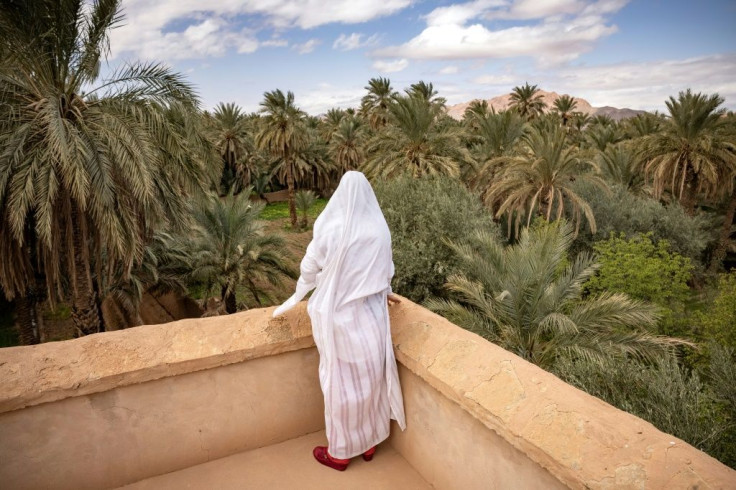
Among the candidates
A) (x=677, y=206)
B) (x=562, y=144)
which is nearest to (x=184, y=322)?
(x=562, y=144)

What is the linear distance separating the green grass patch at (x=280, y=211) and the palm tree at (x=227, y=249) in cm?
2082

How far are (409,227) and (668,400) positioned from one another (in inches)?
352

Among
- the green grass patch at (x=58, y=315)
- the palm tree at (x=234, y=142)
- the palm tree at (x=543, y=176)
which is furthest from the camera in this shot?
the palm tree at (x=234, y=142)

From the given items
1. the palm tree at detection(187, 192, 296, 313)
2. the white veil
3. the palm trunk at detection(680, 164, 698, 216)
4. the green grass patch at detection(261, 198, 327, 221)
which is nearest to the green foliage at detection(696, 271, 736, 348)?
the white veil

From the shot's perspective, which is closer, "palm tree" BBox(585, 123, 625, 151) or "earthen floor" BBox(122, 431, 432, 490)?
"earthen floor" BBox(122, 431, 432, 490)

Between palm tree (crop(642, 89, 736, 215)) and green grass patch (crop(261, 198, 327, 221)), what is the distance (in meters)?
22.3

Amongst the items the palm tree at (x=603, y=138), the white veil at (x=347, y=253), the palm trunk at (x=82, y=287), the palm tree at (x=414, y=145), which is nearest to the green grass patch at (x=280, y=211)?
the palm tree at (x=414, y=145)

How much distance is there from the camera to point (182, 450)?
272 cm

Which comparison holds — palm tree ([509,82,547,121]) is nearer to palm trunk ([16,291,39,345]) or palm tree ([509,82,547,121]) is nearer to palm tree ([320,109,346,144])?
palm tree ([320,109,346,144])

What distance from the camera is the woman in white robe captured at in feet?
8.89

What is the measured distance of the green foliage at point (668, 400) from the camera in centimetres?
275

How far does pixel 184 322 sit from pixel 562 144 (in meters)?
14.5

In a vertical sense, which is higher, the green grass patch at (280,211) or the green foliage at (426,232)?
the green foliage at (426,232)

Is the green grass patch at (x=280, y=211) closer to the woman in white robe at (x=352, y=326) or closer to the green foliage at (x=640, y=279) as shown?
the green foliage at (x=640, y=279)
